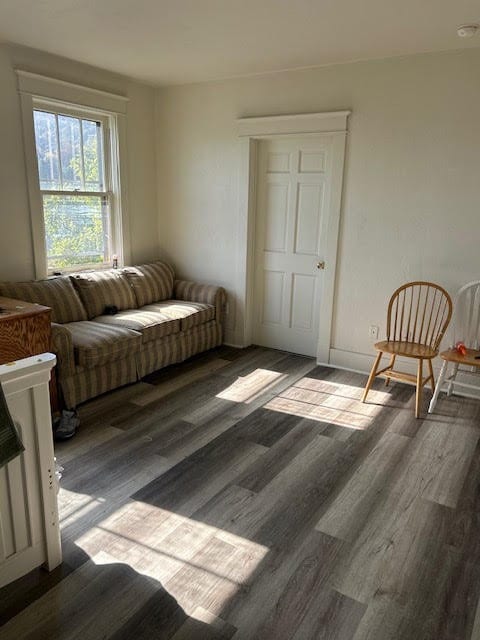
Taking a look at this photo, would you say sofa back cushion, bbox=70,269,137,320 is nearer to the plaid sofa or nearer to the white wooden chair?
the plaid sofa

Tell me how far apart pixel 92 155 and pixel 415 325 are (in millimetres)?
3138

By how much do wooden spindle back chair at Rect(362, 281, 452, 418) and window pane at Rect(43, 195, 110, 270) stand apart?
105 inches

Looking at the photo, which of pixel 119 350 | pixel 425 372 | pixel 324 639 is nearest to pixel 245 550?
pixel 324 639

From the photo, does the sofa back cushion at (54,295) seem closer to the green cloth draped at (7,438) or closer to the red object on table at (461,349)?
the green cloth draped at (7,438)

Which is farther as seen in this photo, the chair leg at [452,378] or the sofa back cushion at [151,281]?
the sofa back cushion at [151,281]

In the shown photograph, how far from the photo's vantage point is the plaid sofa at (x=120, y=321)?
10.9 feet

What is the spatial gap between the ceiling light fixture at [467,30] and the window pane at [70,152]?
9.75 ft

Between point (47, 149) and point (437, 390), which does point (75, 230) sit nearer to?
point (47, 149)

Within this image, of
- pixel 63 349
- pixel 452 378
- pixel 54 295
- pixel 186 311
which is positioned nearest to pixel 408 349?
pixel 452 378

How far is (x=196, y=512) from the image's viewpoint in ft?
7.53

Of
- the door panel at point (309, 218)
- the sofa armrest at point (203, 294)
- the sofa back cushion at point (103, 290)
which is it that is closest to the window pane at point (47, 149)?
the sofa back cushion at point (103, 290)

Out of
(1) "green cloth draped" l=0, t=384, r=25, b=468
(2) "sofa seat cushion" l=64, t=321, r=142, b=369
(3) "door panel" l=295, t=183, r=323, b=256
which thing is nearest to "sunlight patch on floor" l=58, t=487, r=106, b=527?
(1) "green cloth draped" l=0, t=384, r=25, b=468

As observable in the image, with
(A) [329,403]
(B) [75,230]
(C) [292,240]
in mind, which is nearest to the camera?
(A) [329,403]

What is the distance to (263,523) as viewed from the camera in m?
2.23
